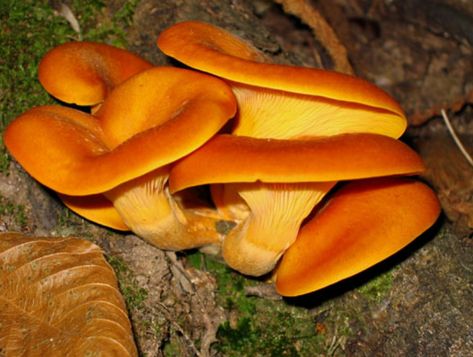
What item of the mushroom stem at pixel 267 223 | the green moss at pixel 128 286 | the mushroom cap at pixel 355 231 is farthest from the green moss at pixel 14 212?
the mushroom cap at pixel 355 231

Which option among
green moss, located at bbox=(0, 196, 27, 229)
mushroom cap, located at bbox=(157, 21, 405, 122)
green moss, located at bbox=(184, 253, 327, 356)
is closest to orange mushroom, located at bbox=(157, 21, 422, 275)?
mushroom cap, located at bbox=(157, 21, 405, 122)

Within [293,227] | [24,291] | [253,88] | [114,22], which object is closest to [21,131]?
[24,291]

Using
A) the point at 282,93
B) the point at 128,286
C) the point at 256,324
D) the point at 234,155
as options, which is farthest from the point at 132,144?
the point at 256,324

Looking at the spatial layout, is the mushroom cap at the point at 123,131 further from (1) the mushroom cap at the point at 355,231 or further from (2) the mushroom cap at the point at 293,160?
(1) the mushroom cap at the point at 355,231

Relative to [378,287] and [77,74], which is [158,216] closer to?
[77,74]

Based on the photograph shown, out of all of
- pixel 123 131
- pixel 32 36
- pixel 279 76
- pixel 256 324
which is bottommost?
pixel 256 324
